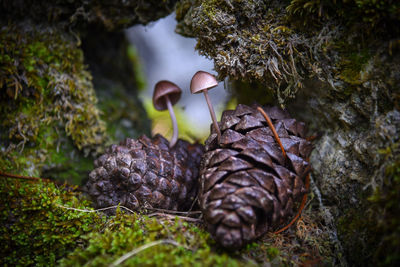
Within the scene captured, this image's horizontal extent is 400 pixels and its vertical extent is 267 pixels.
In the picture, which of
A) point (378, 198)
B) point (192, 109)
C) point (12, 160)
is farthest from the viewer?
point (192, 109)

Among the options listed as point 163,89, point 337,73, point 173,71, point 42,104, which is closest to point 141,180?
point 163,89

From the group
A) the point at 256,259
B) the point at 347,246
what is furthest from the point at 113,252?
the point at 347,246

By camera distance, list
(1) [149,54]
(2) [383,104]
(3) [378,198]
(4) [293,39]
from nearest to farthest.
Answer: (3) [378,198] < (2) [383,104] < (4) [293,39] < (1) [149,54]

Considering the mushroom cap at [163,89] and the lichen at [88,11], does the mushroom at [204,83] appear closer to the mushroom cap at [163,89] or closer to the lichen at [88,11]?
the mushroom cap at [163,89]

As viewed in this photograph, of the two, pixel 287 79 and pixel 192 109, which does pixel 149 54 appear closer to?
pixel 192 109

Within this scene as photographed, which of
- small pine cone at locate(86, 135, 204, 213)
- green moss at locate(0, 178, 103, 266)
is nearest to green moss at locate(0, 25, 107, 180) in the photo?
green moss at locate(0, 178, 103, 266)

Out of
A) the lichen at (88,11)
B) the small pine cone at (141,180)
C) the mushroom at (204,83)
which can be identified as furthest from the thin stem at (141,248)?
the lichen at (88,11)

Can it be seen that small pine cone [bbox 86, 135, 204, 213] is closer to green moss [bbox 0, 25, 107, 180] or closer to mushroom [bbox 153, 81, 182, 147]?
mushroom [bbox 153, 81, 182, 147]
